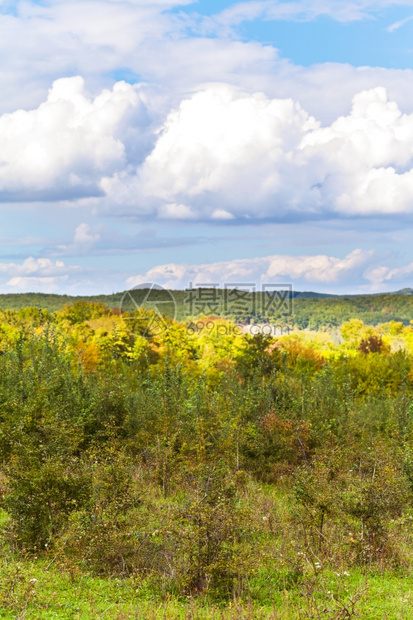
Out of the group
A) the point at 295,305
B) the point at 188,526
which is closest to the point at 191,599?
the point at 188,526

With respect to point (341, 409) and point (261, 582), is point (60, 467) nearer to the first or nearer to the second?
point (261, 582)

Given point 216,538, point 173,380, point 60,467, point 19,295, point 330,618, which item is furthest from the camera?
point 19,295

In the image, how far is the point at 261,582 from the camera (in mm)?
7211

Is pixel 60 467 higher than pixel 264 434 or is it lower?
higher

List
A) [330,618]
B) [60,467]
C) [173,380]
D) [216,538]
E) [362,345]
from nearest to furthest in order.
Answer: [330,618] < [216,538] < [60,467] < [173,380] < [362,345]

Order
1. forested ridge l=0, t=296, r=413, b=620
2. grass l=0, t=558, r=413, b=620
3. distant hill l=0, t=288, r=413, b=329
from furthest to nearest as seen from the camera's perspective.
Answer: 1. distant hill l=0, t=288, r=413, b=329
2. forested ridge l=0, t=296, r=413, b=620
3. grass l=0, t=558, r=413, b=620

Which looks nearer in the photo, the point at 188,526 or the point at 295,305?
the point at 188,526

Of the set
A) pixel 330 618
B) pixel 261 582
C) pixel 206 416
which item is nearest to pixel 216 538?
pixel 261 582

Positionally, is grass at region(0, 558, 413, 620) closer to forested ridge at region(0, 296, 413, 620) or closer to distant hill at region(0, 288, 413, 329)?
forested ridge at region(0, 296, 413, 620)

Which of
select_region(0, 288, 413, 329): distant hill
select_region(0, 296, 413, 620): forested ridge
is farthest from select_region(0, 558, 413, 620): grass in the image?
select_region(0, 288, 413, 329): distant hill

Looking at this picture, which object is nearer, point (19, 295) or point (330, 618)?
point (330, 618)

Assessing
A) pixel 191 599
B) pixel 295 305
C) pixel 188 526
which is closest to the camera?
pixel 191 599

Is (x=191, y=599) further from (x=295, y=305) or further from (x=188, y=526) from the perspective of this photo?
(x=295, y=305)

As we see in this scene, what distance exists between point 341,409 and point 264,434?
271cm
